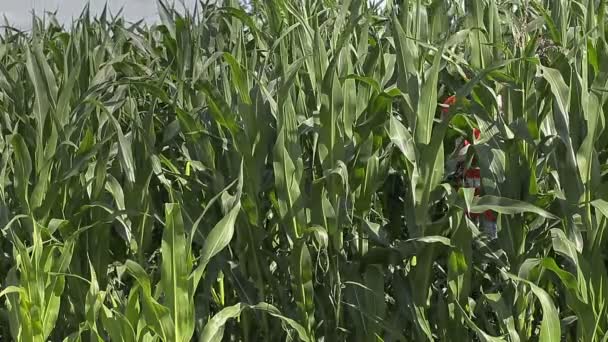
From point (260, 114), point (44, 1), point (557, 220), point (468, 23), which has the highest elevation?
point (44, 1)

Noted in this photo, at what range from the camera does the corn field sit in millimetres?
1683

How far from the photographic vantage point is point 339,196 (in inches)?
69.5

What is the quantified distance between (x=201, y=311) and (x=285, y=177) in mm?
340

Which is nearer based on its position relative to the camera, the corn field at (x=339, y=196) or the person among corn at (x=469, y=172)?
the corn field at (x=339, y=196)

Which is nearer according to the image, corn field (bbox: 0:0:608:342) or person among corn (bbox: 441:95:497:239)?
corn field (bbox: 0:0:608:342)

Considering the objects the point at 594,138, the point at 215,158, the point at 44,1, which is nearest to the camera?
the point at 594,138

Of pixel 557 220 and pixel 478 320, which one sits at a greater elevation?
pixel 557 220

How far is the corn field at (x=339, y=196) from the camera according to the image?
168 centimetres

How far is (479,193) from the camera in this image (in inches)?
75.4

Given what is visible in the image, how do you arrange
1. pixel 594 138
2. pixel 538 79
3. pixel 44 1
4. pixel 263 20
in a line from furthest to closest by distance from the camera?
1. pixel 44 1
2. pixel 263 20
3. pixel 538 79
4. pixel 594 138

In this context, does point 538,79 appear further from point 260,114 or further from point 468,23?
point 260,114

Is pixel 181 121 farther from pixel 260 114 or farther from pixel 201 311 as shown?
pixel 201 311

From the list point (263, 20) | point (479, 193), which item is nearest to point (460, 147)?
point (479, 193)

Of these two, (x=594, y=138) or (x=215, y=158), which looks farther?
(x=215, y=158)
